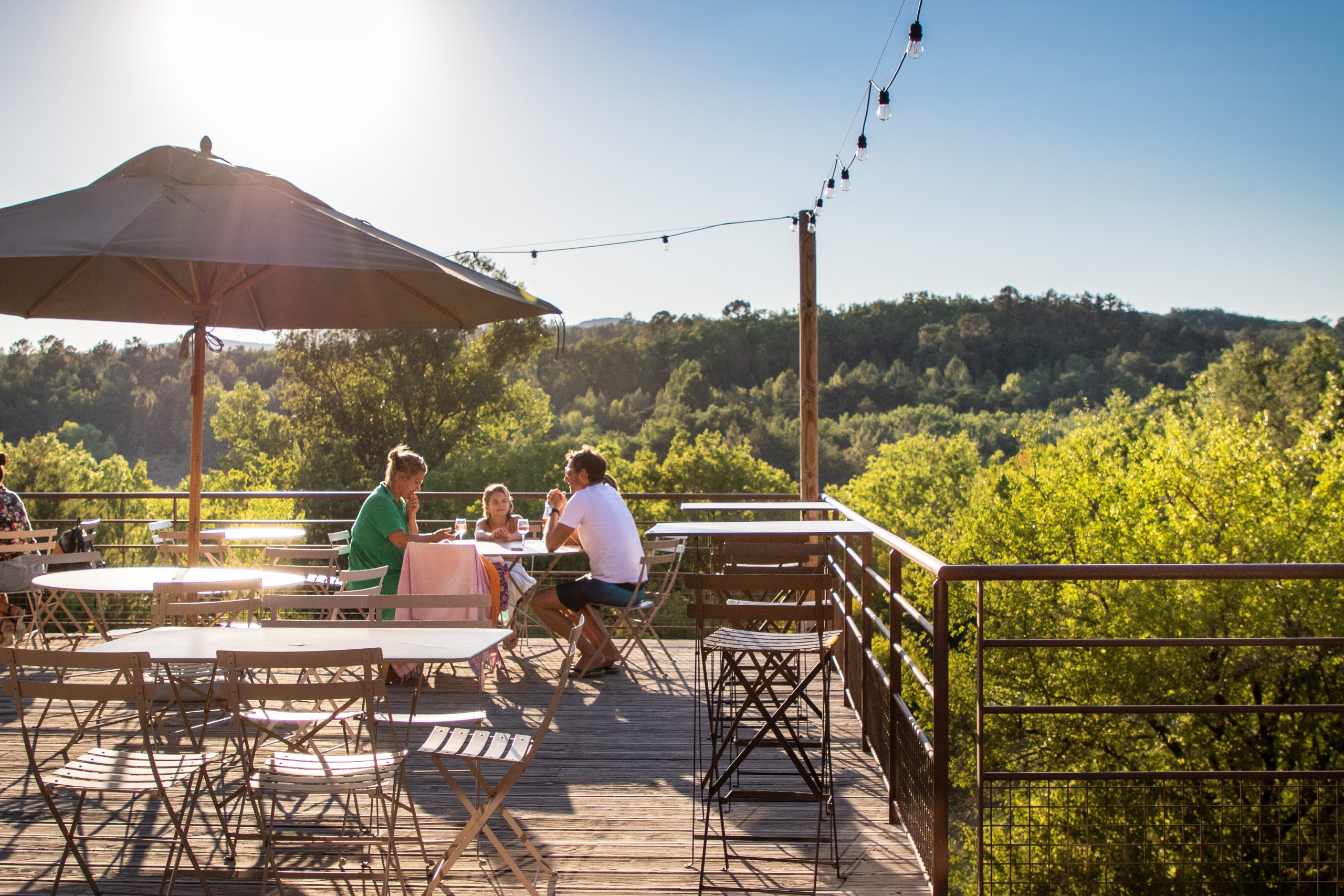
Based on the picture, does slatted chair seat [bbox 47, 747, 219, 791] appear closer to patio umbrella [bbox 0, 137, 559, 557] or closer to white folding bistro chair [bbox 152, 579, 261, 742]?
white folding bistro chair [bbox 152, 579, 261, 742]

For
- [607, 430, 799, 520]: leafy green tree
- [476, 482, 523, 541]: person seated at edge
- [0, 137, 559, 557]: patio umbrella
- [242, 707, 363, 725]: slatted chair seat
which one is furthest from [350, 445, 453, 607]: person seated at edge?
[607, 430, 799, 520]: leafy green tree

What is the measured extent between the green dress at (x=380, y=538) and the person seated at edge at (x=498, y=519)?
60 centimetres

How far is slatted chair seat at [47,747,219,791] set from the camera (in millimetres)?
2514

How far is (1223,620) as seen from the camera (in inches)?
915

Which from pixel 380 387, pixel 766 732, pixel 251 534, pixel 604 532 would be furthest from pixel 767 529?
pixel 380 387

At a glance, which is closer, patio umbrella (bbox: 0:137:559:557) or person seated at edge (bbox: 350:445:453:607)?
patio umbrella (bbox: 0:137:559:557)

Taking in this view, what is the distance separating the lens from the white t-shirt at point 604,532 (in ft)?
17.2

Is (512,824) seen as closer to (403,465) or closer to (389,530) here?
(389,530)

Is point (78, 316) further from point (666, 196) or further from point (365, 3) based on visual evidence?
point (666, 196)

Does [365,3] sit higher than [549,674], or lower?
higher

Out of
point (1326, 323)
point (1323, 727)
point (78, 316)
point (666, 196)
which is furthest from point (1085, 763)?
point (1326, 323)

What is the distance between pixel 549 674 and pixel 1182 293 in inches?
1946

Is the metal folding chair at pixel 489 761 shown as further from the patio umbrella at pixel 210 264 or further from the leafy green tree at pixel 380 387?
the leafy green tree at pixel 380 387

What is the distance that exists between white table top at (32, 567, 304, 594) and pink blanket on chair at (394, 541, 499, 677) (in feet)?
2.24
